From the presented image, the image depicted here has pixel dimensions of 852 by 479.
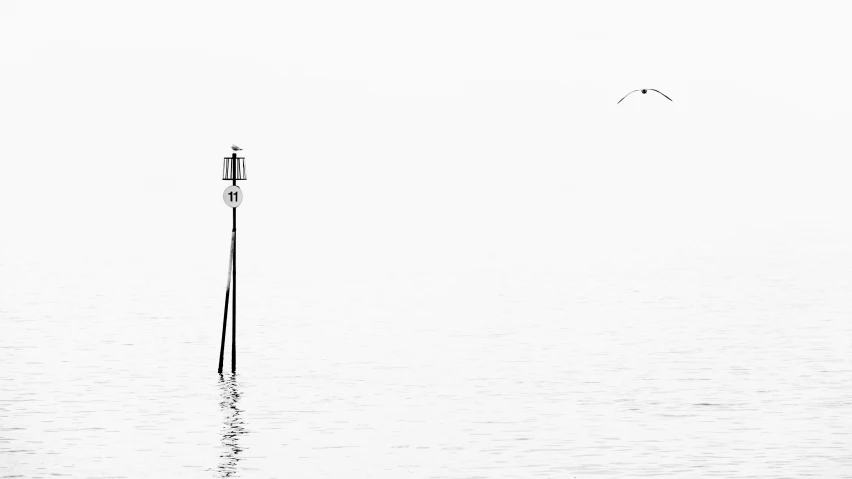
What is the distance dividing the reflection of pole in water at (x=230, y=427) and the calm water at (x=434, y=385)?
0.37 feet

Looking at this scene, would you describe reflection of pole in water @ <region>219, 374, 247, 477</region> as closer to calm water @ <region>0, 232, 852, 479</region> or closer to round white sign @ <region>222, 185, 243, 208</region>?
calm water @ <region>0, 232, 852, 479</region>

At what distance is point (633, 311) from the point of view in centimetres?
8300

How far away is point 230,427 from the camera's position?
123 ft

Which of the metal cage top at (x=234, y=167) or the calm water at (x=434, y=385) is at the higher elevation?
the metal cage top at (x=234, y=167)

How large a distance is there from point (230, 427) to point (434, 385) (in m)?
12.4

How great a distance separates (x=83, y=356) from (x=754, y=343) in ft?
104

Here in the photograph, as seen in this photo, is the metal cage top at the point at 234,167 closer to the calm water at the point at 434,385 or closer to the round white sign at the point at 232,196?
the round white sign at the point at 232,196

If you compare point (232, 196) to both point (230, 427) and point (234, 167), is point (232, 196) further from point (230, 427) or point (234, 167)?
point (230, 427)

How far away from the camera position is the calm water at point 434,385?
3288 centimetres

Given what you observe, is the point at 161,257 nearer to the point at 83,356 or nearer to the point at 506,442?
the point at 83,356

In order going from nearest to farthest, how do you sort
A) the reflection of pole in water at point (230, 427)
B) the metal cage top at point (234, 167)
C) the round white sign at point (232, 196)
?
1. the reflection of pole in water at point (230, 427)
2. the metal cage top at point (234, 167)
3. the round white sign at point (232, 196)

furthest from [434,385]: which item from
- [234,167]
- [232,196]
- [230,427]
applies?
[230,427]

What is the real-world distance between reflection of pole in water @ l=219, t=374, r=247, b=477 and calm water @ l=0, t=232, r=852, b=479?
112mm

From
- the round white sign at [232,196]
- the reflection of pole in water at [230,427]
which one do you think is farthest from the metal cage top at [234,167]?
the reflection of pole in water at [230,427]
